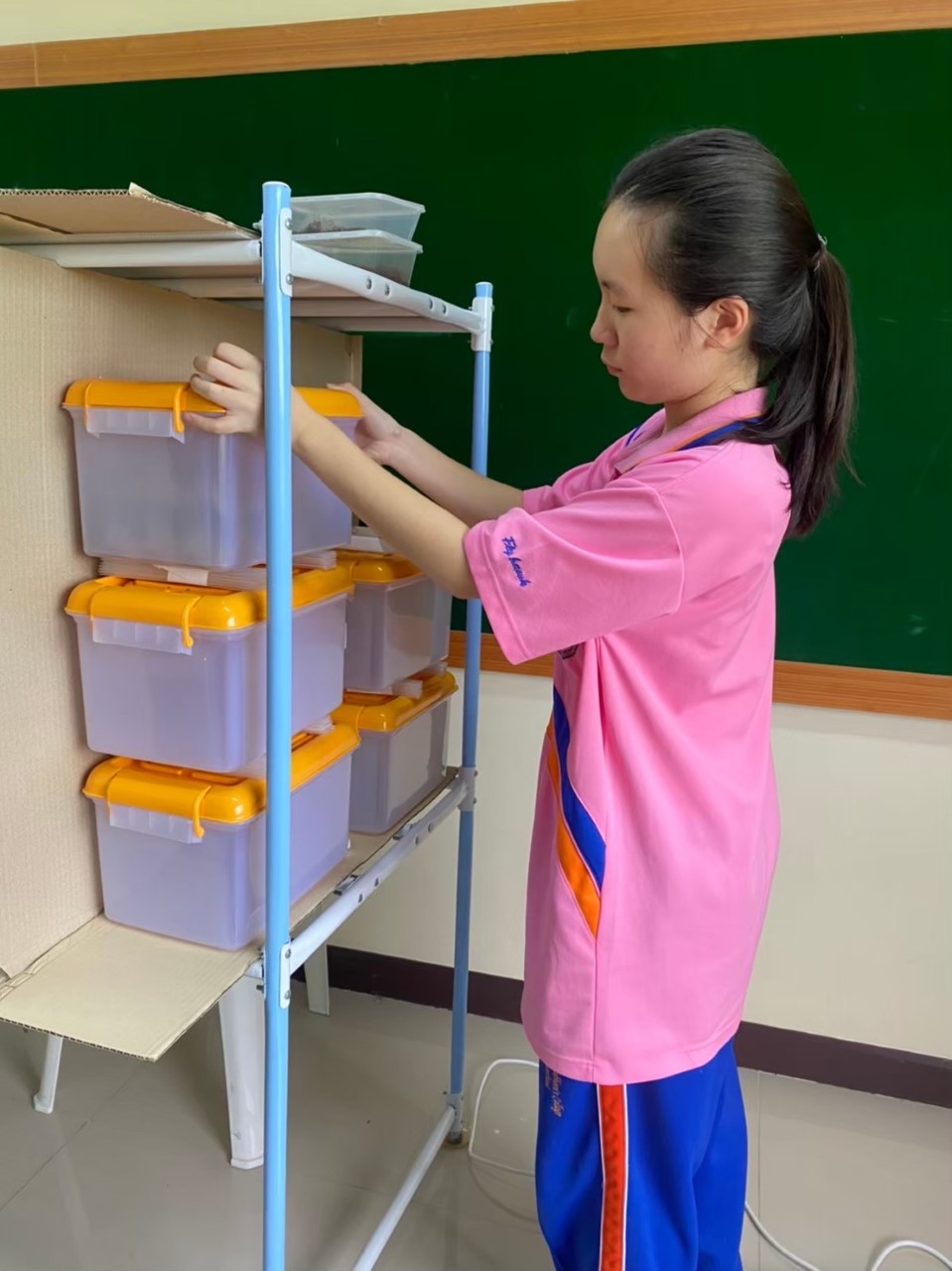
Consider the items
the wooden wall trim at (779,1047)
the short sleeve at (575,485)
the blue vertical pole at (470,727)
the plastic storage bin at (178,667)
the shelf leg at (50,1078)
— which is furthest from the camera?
the wooden wall trim at (779,1047)

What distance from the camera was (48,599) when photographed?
3.54 ft

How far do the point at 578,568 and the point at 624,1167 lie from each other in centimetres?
70

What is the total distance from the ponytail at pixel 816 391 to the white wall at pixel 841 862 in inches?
32.5

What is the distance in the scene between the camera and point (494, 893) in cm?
202

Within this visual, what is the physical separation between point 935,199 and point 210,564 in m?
1.27

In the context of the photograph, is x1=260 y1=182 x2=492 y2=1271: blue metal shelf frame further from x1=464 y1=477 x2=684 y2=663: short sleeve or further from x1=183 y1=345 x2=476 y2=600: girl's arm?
x1=464 y1=477 x2=684 y2=663: short sleeve

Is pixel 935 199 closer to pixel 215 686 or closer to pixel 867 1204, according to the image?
pixel 215 686

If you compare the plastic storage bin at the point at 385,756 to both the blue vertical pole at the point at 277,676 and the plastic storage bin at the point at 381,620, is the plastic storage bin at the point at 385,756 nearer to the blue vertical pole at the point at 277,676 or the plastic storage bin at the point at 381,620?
the plastic storage bin at the point at 381,620

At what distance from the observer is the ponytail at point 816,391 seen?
3.36 ft

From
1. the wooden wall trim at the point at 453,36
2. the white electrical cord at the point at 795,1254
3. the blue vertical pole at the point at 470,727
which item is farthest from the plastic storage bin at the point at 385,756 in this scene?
the wooden wall trim at the point at 453,36

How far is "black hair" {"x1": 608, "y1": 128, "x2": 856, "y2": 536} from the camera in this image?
95 cm

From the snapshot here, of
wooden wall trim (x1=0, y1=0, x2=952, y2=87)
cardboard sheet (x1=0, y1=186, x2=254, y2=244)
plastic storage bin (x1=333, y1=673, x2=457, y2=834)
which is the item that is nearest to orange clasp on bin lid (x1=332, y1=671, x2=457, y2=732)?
plastic storage bin (x1=333, y1=673, x2=457, y2=834)

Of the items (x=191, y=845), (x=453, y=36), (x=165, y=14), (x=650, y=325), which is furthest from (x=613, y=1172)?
(x=165, y=14)

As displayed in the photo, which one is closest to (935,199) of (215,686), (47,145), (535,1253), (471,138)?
(471,138)
